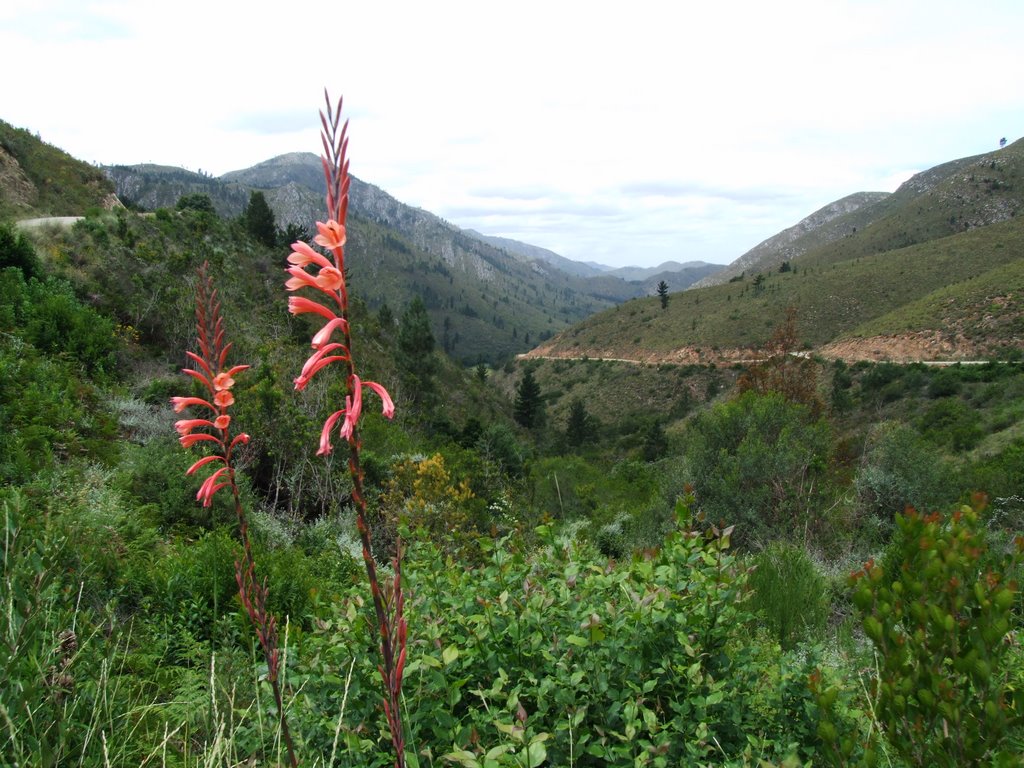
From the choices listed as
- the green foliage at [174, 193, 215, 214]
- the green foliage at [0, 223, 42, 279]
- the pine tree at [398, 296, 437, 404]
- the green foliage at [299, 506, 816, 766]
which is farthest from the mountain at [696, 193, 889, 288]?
the green foliage at [299, 506, 816, 766]

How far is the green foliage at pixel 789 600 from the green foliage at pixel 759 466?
13.8 ft

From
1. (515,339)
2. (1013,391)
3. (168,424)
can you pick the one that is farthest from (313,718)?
(515,339)

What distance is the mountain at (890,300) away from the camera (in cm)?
3938

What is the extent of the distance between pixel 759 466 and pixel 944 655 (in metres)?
8.32

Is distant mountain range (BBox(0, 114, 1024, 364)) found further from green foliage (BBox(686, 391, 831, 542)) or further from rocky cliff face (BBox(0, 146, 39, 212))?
green foliage (BBox(686, 391, 831, 542))

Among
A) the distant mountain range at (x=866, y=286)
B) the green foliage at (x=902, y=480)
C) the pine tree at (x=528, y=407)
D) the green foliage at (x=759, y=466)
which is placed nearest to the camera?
the green foliage at (x=759, y=466)

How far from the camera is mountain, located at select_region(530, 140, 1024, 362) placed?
129ft

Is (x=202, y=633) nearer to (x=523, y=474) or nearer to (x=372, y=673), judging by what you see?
(x=372, y=673)

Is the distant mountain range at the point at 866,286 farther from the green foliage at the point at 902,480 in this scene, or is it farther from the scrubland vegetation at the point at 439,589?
the green foliage at the point at 902,480

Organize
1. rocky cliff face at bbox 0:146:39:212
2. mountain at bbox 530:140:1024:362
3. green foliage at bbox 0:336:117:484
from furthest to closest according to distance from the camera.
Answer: mountain at bbox 530:140:1024:362 → rocky cliff face at bbox 0:146:39:212 → green foliage at bbox 0:336:117:484

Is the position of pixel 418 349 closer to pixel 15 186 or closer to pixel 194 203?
pixel 194 203

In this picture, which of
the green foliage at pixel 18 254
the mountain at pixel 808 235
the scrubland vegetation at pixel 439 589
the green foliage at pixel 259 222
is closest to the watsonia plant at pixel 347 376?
the scrubland vegetation at pixel 439 589

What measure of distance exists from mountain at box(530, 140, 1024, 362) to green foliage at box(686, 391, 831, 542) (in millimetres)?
33621

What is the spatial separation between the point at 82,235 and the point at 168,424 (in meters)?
10.2
